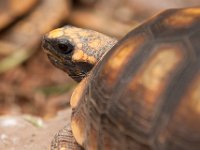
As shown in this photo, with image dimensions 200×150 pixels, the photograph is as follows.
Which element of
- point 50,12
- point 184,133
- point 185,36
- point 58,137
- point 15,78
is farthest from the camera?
point 50,12

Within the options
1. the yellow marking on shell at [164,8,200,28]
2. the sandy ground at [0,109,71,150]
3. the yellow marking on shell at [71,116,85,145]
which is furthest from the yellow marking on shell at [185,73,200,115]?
the sandy ground at [0,109,71,150]

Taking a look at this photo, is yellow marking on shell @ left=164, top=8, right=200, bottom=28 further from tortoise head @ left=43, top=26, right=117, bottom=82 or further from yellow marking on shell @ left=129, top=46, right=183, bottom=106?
tortoise head @ left=43, top=26, right=117, bottom=82

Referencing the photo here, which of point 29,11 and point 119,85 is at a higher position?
point 119,85

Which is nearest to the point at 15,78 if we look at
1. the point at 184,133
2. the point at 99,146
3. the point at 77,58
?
the point at 77,58

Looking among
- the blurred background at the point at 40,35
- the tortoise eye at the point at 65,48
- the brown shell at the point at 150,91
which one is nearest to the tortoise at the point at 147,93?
the brown shell at the point at 150,91

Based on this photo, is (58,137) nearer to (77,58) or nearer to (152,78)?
(77,58)

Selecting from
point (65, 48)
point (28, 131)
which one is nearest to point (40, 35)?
point (28, 131)

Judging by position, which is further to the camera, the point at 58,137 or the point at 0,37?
the point at 0,37

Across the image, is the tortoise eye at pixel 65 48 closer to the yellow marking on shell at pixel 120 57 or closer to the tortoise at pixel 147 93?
the tortoise at pixel 147 93
